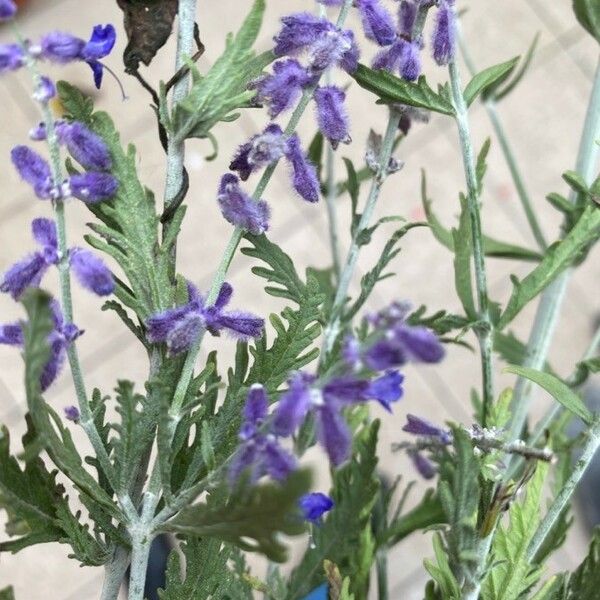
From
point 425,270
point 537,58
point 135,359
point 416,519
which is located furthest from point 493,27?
point 416,519

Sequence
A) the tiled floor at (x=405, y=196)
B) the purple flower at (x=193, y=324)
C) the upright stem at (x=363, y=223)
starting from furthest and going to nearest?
the tiled floor at (x=405, y=196) → the upright stem at (x=363, y=223) → the purple flower at (x=193, y=324)

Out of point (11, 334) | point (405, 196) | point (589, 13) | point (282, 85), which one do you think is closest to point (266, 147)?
point (282, 85)

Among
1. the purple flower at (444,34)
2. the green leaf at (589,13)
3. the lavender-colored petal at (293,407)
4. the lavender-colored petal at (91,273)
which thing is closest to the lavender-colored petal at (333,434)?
the lavender-colored petal at (293,407)

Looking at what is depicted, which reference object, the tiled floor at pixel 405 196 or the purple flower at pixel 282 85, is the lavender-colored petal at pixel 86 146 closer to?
the purple flower at pixel 282 85

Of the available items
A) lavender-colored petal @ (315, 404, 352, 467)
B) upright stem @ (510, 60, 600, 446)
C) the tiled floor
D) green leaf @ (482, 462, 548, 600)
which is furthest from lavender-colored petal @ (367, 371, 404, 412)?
the tiled floor

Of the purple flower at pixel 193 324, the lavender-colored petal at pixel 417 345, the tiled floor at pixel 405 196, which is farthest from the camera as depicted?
the tiled floor at pixel 405 196

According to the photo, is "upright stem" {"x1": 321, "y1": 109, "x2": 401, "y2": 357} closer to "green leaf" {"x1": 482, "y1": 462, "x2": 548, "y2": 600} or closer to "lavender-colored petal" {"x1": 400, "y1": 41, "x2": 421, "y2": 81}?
"lavender-colored petal" {"x1": 400, "y1": 41, "x2": 421, "y2": 81}

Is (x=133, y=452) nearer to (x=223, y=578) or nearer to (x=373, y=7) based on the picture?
(x=223, y=578)
